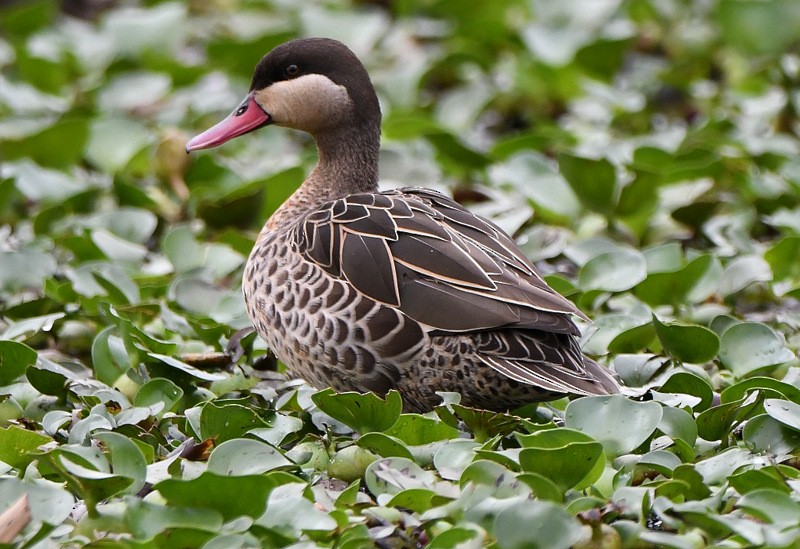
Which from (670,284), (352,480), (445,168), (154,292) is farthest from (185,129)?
(352,480)

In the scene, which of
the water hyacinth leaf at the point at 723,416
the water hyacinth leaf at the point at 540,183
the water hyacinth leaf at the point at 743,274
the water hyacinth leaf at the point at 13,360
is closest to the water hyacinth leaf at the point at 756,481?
the water hyacinth leaf at the point at 723,416

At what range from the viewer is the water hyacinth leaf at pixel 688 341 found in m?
4.81

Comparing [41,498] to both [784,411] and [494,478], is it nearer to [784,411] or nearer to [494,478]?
[494,478]

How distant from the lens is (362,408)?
14.3 feet

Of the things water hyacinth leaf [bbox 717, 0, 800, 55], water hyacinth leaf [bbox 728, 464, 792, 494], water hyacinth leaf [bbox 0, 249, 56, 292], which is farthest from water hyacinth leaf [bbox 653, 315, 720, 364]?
water hyacinth leaf [bbox 717, 0, 800, 55]

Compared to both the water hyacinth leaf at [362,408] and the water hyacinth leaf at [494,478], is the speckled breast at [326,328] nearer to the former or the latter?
the water hyacinth leaf at [362,408]

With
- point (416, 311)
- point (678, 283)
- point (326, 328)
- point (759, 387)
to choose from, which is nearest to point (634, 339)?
point (678, 283)

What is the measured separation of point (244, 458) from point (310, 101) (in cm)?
185

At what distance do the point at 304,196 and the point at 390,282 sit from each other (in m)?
0.98

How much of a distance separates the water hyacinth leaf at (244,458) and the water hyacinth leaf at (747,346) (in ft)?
5.85

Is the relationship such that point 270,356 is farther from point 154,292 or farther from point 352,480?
point 352,480

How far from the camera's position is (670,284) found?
5.50 meters

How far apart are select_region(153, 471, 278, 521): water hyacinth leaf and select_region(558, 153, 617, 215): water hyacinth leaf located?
3.05 meters

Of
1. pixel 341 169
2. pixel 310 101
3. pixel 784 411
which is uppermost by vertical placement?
pixel 310 101
